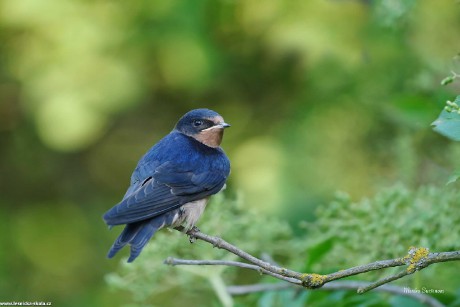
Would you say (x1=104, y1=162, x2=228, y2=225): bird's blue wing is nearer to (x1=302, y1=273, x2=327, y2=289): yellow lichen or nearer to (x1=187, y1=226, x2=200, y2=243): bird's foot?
(x1=187, y1=226, x2=200, y2=243): bird's foot

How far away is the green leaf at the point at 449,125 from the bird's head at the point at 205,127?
1.49 meters

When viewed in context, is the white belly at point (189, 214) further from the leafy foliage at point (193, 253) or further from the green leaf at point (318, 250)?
the green leaf at point (318, 250)

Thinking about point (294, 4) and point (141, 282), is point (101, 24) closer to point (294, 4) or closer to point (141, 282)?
point (294, 4)

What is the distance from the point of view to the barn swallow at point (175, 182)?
2.54m

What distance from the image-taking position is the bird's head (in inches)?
129

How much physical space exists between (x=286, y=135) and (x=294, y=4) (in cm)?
76

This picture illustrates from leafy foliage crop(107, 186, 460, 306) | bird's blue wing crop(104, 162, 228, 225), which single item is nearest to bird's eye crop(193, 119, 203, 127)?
bird's blue wing crop(104, 162, 228, 225)

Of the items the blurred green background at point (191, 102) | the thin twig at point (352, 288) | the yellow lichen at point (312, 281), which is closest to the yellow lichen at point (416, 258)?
A: the yellow lichen at point (312, 281)

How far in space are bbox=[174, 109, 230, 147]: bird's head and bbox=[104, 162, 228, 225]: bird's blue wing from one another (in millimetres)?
239

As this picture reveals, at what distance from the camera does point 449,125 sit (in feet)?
5.99

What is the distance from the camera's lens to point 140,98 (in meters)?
5.11

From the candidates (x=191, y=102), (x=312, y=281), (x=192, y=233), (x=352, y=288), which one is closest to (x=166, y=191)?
(x=192, y=233)

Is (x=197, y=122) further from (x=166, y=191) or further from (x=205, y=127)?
(x=166, y=191)

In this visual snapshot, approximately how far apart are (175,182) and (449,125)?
49.7 inches
